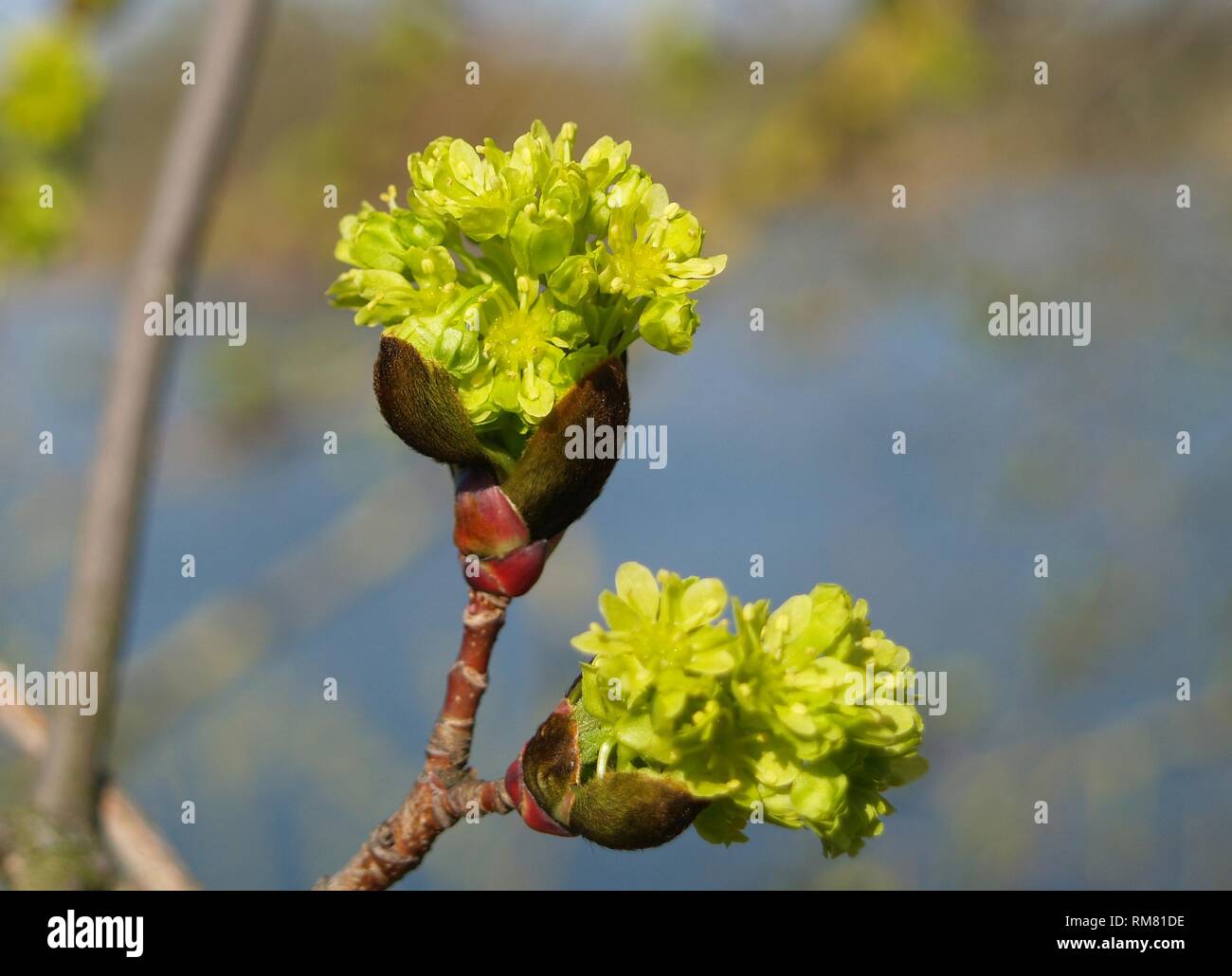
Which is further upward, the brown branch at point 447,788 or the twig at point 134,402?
the twig at point 134,402

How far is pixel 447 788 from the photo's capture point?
81 centimetres

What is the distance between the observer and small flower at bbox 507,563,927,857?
2.32 feet

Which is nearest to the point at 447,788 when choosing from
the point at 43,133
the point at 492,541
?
the point at 492,541

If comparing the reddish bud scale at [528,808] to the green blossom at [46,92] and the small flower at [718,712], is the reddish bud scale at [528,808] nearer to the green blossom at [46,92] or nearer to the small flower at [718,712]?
the small flower at [718,712]

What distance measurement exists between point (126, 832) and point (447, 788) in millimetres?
648

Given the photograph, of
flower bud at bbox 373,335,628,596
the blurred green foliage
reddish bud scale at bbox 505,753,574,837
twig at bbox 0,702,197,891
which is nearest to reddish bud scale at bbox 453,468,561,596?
flower bud at bbox 373,335,628,596

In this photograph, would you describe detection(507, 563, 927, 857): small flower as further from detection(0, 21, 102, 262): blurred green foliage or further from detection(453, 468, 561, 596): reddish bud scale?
detection(0, 21, 102, 262): blurred green foliage

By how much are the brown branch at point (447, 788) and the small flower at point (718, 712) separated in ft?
0.22

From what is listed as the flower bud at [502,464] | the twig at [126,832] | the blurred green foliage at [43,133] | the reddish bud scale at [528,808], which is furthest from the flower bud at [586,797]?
the blurred green foliage at [43,133]

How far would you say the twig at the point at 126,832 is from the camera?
114 centimetres

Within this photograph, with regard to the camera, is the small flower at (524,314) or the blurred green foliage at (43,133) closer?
the small flower at (524,314)

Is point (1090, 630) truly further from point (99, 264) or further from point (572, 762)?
point (99, 264)

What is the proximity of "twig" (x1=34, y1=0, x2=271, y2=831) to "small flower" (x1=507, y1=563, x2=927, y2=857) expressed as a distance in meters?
0.77

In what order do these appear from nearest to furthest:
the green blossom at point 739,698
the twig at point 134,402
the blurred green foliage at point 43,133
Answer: the green blossom at point 739,698, the twig at point 134,402, the blurred green foliage at point 43,133
